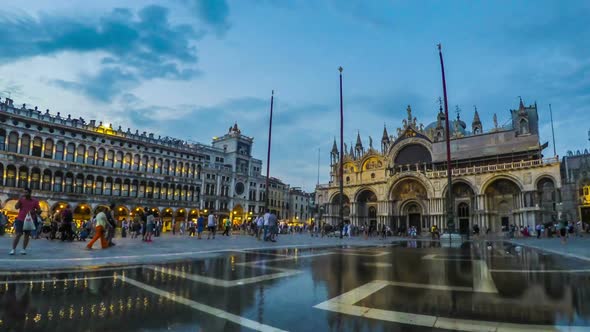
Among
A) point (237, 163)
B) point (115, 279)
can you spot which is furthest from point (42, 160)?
point (115, 279)

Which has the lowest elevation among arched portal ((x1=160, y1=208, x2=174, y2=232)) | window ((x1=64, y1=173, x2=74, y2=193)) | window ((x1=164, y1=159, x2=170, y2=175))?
arched portal ((x1=160, y1=208, x2=174, y2=232))

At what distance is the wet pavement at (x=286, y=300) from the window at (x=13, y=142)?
175 feet

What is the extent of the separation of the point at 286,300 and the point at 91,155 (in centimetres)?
6106

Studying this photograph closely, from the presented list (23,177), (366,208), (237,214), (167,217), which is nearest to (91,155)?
(23,177)

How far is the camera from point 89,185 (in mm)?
55281

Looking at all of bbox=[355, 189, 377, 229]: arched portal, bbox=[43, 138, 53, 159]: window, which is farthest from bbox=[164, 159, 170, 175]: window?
bbox=[355, 189, 377, 229]: arched portal

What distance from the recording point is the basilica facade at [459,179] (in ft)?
145

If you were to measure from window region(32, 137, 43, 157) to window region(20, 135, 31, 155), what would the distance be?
2.11 ft

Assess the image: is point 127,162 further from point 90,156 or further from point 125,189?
point 90,156

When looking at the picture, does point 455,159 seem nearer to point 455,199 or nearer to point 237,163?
point 455,199

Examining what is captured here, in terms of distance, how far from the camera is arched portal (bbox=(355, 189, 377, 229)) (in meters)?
61.2

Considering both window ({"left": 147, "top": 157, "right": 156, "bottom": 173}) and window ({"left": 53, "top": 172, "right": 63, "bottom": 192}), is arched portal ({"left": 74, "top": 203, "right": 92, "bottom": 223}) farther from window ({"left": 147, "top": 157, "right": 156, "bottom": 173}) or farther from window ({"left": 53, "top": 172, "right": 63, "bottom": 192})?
window ({"left": 147, "top": 157, "right": 156, "bottom": 173})

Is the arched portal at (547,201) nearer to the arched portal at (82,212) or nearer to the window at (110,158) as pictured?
the window at (110,158)

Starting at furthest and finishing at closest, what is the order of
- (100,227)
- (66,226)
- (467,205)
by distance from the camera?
(467,205)
(66,226)
(100,227)
